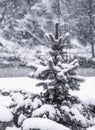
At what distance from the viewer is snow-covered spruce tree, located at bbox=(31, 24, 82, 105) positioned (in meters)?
4.24

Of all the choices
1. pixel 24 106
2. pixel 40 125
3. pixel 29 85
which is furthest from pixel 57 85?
pixel 29 85

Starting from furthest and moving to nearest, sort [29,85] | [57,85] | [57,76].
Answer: [29,85]
[57,85]
[57,76]

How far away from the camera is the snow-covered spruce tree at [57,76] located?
13.9 ft

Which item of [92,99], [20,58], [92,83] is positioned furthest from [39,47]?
[92,99]

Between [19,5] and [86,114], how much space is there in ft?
51.3

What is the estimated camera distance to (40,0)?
19.8m

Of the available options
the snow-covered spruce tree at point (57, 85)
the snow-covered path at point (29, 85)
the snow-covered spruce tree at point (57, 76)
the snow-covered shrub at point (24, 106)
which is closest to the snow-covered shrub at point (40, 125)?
the snow-covered spruce tree at point (57, 85)

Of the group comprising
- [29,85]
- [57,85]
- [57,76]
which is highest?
[57,76]

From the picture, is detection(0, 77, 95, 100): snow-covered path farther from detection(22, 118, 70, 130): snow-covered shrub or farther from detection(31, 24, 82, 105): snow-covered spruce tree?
detection(22, 118, 70, 130): snow-covered shrub

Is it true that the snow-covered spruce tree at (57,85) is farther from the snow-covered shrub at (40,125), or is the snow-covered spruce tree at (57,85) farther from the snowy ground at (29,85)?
the snowy ground at (29,85)

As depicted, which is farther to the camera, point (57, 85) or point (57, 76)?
point (57, 85)

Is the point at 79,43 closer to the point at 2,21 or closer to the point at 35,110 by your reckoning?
the point at 2,21

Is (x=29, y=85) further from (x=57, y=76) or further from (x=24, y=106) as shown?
(x=57, y=76)

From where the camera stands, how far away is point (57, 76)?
167 inches
